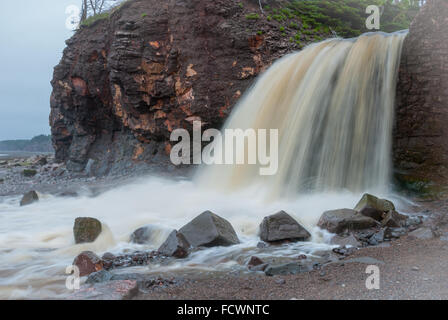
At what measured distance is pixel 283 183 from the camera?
7.99m

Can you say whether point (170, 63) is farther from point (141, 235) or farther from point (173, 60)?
point (141, 235)

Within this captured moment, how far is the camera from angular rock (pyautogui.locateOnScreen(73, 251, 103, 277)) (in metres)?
4.00

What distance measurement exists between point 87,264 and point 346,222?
3609 mm

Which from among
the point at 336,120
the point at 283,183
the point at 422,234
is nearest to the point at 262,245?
the point at 422,234

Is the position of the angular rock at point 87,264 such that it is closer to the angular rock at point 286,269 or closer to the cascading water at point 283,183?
the cascading water at point 283,183

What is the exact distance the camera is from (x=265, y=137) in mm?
9297

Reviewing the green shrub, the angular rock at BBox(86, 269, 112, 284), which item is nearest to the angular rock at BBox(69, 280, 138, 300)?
the angular rock at BBox(86, 269, 112, 284)

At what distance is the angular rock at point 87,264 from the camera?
157 inches

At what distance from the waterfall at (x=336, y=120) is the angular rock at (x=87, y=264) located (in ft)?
15.2

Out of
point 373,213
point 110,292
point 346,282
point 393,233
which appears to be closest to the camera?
point 110,292

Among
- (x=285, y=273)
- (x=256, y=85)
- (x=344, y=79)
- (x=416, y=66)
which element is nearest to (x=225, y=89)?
(x=256, y=85)

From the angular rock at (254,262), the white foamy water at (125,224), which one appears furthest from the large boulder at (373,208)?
the angular rock at (254,262)

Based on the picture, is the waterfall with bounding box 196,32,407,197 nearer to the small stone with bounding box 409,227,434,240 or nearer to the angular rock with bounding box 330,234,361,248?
the small stone with bounding box 409,227,434,240
